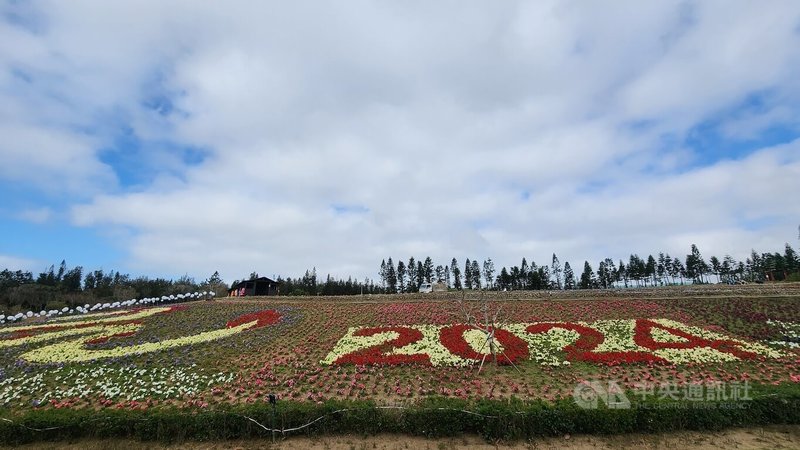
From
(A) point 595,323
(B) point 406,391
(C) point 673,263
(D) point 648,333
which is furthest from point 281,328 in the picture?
(C) point 673,263

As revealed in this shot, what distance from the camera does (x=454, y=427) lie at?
1279 cm

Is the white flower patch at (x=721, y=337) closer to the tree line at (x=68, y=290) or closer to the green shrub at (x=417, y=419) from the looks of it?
the green shrub at (x=417, y=419)

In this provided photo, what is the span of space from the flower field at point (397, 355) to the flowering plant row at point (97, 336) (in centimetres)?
14

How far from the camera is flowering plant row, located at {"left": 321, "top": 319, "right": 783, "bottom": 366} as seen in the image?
1888 cm

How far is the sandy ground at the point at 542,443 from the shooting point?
11.8 m

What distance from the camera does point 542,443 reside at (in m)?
12.2

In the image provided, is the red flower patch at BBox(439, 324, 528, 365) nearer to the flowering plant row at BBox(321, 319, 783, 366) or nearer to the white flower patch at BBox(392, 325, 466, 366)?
Answer: the flowering plant row at BBox(321, 319, 783, 366)

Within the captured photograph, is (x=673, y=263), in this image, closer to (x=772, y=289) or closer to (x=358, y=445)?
(x=772, y=289)

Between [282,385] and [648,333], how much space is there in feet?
69.6

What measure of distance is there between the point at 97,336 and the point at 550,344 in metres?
30.5

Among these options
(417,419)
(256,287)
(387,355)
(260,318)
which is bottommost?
(417,419)

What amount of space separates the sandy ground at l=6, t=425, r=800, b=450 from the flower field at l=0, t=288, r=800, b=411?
6.31 feet
